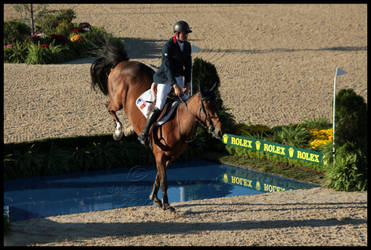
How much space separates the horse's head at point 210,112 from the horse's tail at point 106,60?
10.2 ft

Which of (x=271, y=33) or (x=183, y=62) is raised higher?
(x=183, y=62)

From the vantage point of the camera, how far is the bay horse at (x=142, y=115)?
32.9 ft

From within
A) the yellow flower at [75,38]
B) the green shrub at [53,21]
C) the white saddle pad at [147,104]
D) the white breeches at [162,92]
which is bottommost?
the yellow flower at [75,38]

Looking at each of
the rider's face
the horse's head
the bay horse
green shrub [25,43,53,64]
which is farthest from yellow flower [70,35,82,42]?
the horse's head

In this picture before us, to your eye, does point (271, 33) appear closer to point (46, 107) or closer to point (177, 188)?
point (46, 107)

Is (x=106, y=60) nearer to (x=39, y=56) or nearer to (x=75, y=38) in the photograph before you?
(x=39, y=56)

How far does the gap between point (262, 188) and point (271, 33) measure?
2263 centimetres

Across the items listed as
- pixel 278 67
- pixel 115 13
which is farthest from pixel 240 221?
pixel 115 13

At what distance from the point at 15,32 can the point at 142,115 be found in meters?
21.8

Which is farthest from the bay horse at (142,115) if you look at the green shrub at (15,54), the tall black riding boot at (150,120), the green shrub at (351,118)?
the green shrub at (15,54)

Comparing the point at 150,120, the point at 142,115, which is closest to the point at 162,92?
the point at 150,120

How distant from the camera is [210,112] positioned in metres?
9.80

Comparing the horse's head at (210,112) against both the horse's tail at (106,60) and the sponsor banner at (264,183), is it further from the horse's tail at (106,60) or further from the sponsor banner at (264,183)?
the sponsor banner at (264,183)

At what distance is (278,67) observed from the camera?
28.0 m
